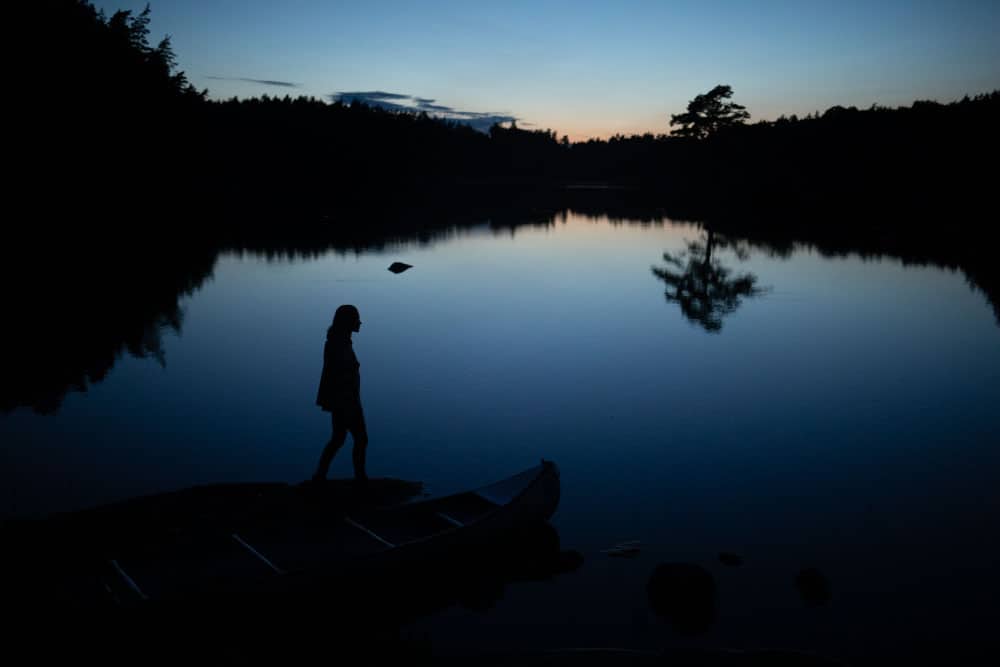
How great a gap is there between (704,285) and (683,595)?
32150 millimetres

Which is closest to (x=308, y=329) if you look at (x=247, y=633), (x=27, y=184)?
(x=247, y=633)

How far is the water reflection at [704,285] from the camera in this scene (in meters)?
31.4

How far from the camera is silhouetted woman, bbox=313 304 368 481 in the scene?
9.86 metres

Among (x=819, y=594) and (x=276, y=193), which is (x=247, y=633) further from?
(x=276, y=193)

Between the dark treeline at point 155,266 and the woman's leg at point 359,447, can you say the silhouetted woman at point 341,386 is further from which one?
the dark treeline at point 155,266

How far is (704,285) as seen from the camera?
128 feet

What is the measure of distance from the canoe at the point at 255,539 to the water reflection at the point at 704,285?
1989 cm

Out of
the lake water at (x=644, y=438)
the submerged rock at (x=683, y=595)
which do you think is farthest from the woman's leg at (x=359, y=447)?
the submerged rock at (x=683, y=595)

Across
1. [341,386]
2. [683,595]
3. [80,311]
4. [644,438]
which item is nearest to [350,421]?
[341,386]

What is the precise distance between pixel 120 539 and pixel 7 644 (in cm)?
202

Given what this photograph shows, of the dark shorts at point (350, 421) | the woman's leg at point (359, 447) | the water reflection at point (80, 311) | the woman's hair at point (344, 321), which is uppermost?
the woman's hair at point (344, 321)

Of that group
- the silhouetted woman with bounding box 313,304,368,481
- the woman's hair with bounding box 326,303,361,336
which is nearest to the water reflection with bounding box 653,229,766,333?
the silhouetted woman with bounding box 313,304,368,481

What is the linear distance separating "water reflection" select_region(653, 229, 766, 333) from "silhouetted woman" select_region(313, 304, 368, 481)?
20.0 metres

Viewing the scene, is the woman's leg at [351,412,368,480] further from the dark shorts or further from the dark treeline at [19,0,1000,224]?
the dark treeline at [19,0,1000,224]
